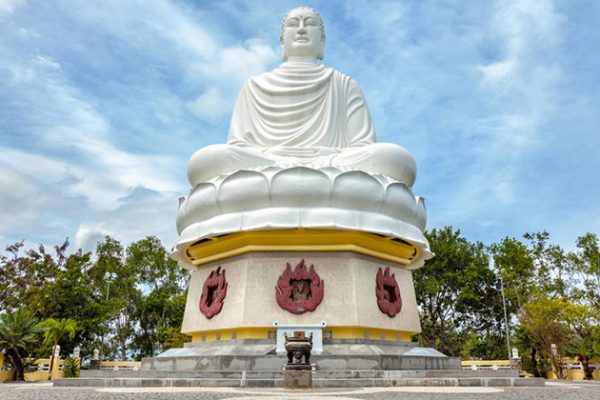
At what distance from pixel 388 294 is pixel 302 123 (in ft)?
18.0

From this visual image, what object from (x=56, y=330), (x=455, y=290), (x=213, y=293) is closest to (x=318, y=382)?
(x=213, y=293)

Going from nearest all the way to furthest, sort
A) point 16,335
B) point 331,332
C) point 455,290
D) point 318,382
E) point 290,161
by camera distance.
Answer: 1. point 318,382
2. point 331,332
3. point 290,161
4. point 16,335
5. point 455,290

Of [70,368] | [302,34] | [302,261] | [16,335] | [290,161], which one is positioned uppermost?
[302,34]

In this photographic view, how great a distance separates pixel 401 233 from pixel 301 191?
8.13 feet

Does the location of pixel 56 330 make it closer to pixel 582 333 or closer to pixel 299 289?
pixel 299 289

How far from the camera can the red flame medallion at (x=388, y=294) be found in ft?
37.1

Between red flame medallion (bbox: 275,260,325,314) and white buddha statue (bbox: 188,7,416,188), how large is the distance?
2.64 meters

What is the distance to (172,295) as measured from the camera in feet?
104

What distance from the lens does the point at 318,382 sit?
7754 millimetres

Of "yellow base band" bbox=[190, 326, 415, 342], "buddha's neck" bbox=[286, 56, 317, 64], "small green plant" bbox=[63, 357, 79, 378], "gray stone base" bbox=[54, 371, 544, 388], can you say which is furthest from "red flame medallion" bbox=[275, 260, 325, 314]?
"small green plant" bbox=[63, 357, 79, 378]

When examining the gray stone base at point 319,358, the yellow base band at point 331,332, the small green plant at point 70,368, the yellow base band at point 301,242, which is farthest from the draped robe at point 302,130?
the small green plant at point 70,368

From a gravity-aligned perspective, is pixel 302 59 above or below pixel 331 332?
above

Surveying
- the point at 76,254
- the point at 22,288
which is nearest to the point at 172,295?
the point at 76,254

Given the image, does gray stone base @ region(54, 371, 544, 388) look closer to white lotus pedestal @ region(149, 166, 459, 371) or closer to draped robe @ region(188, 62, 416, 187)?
white lotus pedestal @ region(149, 166, 459, 371)
